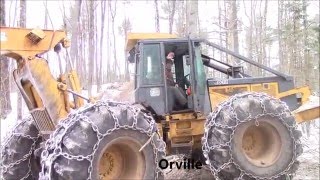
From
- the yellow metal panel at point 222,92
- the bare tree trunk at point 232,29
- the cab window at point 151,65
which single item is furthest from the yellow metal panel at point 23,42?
the bare tree trunk at point 232,29

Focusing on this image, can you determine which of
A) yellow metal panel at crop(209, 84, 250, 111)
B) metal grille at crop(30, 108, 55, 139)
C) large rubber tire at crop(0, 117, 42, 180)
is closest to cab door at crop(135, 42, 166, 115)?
yellow metal panel at crop(209, 84, 250, 111)

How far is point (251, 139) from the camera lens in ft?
20.8

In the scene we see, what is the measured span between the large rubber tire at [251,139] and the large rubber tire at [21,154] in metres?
2.59

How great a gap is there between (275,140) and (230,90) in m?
1.21

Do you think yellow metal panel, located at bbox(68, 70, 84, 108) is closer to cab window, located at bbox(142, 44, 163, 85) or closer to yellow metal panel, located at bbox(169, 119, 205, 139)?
cab window, located at bbox(142, 44, 163, 85)

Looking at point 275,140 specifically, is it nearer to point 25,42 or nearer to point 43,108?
point 43,108

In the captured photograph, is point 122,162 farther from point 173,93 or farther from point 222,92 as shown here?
point 222,92

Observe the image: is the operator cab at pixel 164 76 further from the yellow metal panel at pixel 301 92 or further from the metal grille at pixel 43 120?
the metal grille at pixel 43 120

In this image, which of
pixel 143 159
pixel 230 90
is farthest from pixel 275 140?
pixel 143 159

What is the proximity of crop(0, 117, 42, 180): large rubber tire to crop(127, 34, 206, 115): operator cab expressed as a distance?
5.69 ft

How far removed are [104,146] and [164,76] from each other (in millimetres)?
2104

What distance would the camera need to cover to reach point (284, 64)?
25062 mm

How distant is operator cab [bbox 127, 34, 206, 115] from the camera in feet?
21.2

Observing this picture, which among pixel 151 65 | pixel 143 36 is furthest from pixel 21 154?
pixel 143 36
